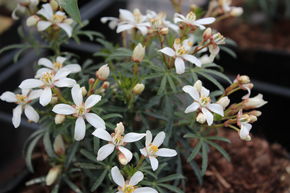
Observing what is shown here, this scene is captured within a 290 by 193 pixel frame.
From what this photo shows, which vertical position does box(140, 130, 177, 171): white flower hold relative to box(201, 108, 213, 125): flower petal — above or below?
below

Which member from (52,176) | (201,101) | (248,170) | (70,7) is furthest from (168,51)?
(248,170)

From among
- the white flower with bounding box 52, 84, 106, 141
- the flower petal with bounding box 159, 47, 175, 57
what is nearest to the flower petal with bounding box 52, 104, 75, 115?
the white flower with bounding box 52, 84, 106, 141

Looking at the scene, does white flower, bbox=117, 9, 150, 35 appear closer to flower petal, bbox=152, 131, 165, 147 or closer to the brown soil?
flower petal, bbox=152, 131, 165, 147

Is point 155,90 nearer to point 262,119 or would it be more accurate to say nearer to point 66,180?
point 66,180

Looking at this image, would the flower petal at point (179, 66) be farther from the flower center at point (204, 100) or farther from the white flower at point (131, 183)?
the white flower at point (131, 183)

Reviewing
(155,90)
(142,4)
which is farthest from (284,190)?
(142,4)

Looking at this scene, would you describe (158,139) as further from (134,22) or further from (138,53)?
(134,22)

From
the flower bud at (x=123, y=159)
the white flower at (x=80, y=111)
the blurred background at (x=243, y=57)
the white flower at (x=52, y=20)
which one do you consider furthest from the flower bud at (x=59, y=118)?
the blurred background at (x=243, y=57)
